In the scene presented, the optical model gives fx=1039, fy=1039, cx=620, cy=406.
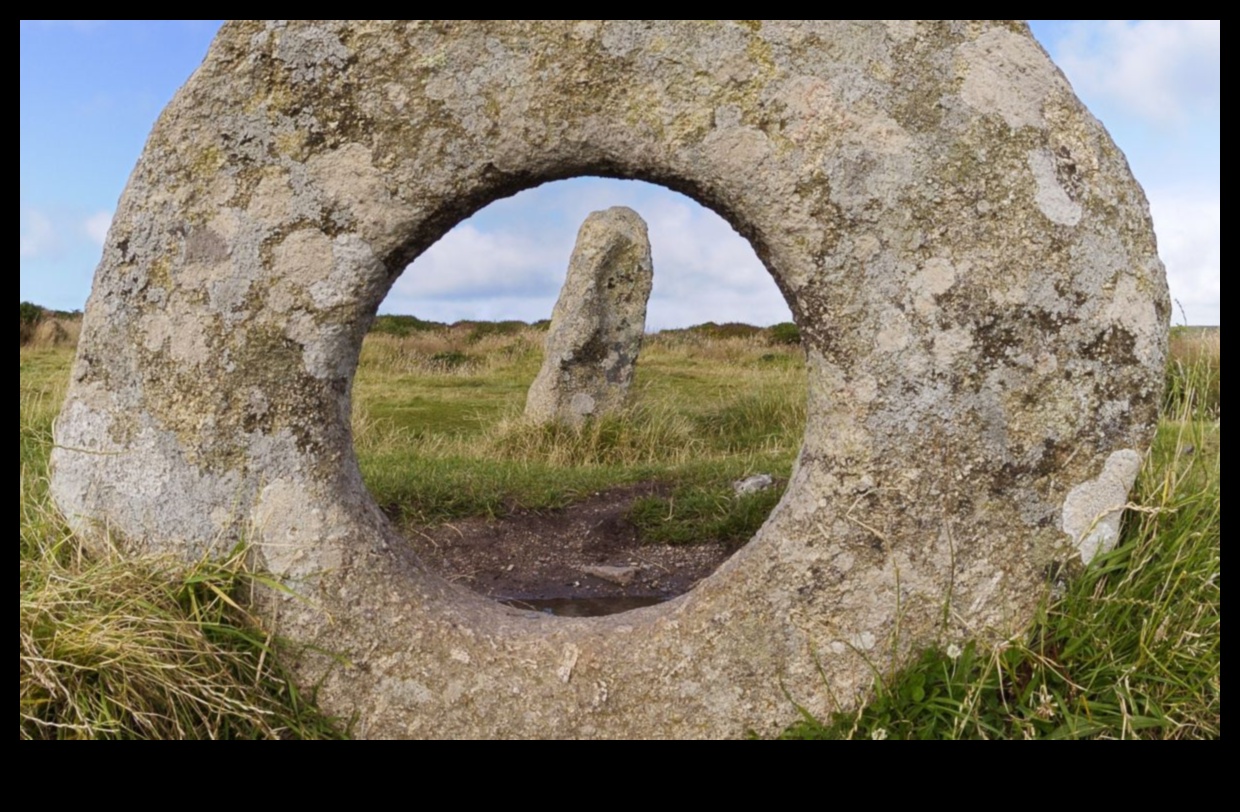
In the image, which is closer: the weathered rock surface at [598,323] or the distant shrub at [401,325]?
the weathered rock surface at [598,323]

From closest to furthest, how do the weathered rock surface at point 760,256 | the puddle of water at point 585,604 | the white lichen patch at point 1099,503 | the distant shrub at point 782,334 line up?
the weathered rock surface at point 760,256 < the white lichen patch at point 1099,503 < the puddle of water at point 585,604 < the distant shrub at point 782,334

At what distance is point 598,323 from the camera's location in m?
9.88

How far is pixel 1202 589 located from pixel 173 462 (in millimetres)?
3139

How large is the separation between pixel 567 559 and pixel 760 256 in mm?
3022

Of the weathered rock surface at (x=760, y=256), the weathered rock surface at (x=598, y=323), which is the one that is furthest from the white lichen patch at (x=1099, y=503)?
the weathered rock surface at (x=598, y=323)

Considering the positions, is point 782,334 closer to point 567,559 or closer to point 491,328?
point 491,328

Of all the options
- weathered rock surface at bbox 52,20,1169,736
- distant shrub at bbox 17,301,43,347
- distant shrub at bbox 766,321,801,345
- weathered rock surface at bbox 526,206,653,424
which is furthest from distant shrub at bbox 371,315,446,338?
weathered rock surface at bbox 52,20,1169,736

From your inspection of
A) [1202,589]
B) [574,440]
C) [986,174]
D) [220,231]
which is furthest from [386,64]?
[574,440]

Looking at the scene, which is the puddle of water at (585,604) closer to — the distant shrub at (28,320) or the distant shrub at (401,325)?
the distant shrub at (28,320)

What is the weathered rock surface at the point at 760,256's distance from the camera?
2.99 m

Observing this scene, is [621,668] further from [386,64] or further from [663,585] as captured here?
[663,585]

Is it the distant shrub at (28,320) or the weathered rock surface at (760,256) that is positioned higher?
the distant shrub at (28,320)

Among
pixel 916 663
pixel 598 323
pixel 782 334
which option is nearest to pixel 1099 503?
pixel 916 663

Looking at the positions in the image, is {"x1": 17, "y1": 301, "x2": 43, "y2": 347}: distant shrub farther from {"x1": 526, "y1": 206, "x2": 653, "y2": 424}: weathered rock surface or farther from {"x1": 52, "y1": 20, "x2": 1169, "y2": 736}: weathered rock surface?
{"x1": 52, "y1": 20, "x2": 1169, "y2": 736}: weathered rock surface
